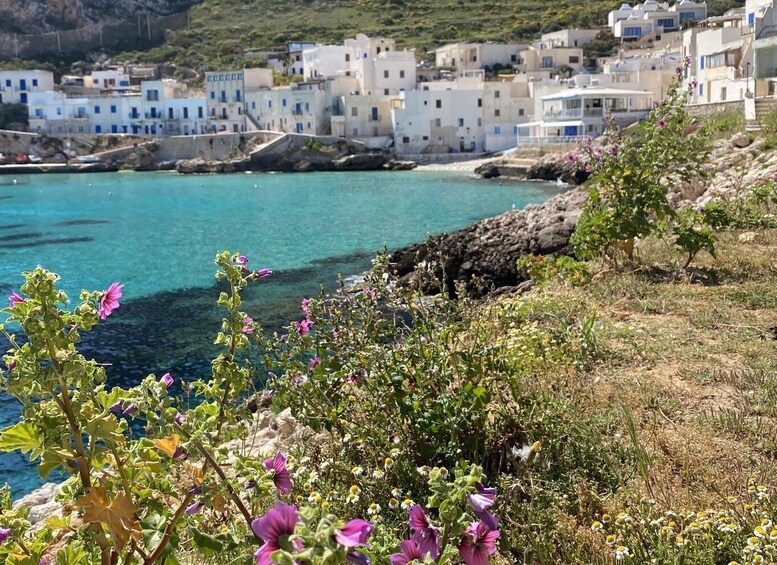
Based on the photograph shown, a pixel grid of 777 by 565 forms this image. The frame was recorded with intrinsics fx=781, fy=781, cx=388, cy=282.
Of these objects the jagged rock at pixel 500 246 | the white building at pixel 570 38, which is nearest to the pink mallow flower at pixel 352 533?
the jagged rock at pixel 500 246

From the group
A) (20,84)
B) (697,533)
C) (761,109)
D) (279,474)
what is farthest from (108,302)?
(20,84)

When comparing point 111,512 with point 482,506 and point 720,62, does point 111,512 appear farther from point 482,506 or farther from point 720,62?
point 720,62

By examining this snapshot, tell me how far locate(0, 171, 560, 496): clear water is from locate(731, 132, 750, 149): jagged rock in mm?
8970

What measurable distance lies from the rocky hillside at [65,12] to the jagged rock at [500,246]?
101931 mm

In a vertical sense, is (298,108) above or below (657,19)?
below

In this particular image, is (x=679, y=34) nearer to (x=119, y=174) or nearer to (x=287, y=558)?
(x=119, y=174)

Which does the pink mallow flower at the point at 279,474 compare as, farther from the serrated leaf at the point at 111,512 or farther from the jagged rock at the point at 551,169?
the jagged rock at the point at 551,169

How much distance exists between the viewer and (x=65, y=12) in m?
106

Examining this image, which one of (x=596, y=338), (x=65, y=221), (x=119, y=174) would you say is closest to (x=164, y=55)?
(x=119, y=174)

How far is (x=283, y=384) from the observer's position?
12.6 ft

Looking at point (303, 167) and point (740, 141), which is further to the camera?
point (303, 167)

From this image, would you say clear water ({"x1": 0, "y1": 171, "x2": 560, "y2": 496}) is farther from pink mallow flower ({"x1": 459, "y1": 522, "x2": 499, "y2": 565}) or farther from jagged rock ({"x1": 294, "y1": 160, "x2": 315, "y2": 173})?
jagged rock ({"x1": 294, "y1": 160, "x2": 315, "y2": 173})

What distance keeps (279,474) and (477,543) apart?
0.77 metres

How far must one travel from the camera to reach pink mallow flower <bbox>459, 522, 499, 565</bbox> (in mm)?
2076
